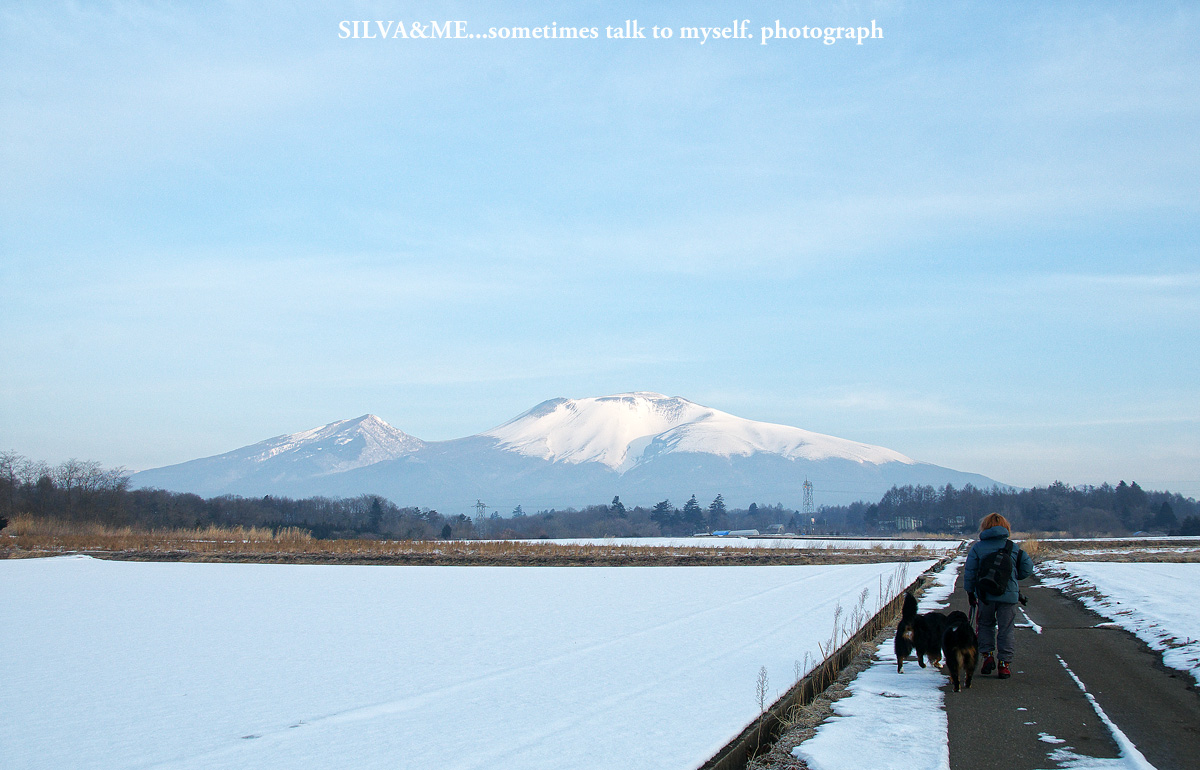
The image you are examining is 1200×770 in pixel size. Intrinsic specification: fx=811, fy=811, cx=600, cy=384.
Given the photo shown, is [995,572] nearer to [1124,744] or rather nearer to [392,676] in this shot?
[1124,744]

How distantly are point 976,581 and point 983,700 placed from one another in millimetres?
1199

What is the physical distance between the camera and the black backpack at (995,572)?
7.55 meters

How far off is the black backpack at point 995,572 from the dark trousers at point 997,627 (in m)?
0.16

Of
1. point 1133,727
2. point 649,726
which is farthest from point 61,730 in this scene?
point 1133,727

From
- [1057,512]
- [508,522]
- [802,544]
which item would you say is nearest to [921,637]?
[802,544]

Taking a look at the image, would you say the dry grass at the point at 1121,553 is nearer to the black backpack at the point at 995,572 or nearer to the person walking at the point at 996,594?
the person walking at the point at 996,594

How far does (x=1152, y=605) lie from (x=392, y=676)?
12631mm

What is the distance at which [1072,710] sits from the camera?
648cm

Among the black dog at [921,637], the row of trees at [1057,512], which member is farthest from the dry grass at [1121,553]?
the row of trees at [1057,512]

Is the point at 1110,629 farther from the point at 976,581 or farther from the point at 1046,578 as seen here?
the point at 1046,578

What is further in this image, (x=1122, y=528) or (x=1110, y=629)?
(x=1122, y=528)

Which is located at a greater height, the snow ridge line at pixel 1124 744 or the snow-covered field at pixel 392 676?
the snow ridge line at pixel 1124 744

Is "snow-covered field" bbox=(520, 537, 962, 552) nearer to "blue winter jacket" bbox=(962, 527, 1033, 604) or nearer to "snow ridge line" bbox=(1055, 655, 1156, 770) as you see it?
"blue winter jacket" bbox=(962, 527, 1033, 604)

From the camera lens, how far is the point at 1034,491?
507ft
